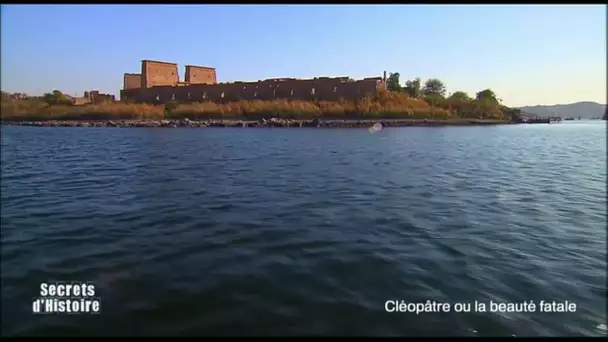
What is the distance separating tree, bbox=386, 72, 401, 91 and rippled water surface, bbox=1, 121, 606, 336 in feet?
228

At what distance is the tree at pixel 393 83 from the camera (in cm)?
7694

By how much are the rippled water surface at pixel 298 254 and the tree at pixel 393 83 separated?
228ft

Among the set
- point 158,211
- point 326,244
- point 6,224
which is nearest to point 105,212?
point 158,211

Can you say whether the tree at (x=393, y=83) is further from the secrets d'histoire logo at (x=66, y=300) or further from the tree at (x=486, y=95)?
the secrets d'histoire logo at (x=66, y=300)

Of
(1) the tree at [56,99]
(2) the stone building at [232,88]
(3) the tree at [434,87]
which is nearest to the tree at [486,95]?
(3) the tree at [434,87]

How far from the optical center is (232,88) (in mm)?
69375

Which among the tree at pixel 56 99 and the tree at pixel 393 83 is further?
the tree at pixel 393 83

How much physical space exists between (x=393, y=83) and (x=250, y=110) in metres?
31.7

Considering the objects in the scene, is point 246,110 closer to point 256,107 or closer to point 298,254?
point 256,107

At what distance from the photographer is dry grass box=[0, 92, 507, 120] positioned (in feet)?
199

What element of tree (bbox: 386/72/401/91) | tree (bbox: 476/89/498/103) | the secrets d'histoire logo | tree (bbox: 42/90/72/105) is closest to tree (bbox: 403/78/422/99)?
tree (bbox: 386/72/401/91)

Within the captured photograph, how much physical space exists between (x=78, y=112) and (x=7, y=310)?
71299mm

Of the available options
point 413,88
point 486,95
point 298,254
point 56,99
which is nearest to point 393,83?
point 413,88

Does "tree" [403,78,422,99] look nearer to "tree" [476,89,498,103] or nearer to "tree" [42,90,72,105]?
"tree" [476,89,498,103]
